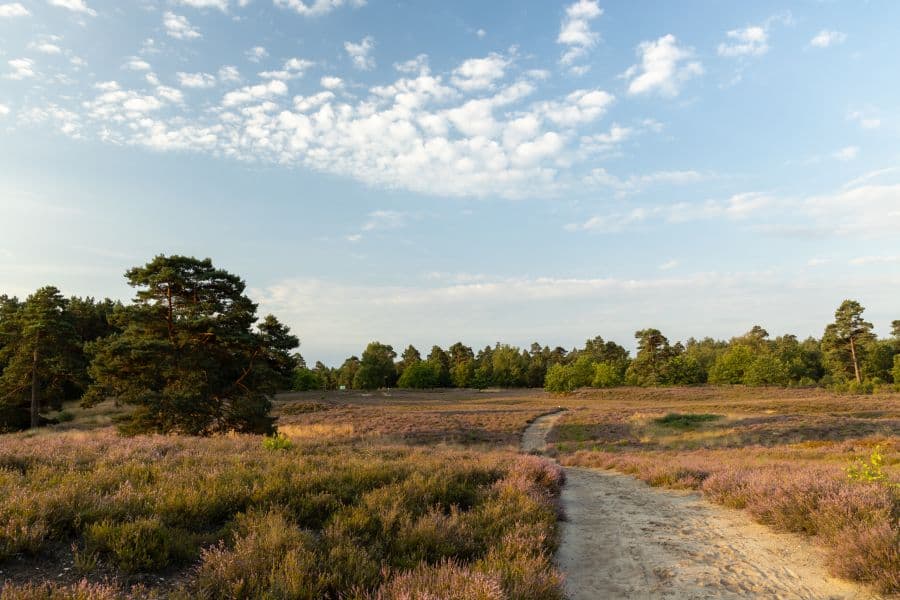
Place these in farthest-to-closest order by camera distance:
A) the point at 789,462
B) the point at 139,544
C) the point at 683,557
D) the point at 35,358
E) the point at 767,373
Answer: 1. the point at 767,373
2. the point at 35,358
3. the point at 789,462
4. the point at 683,557
5. the point at 139,544

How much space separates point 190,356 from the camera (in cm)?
2181

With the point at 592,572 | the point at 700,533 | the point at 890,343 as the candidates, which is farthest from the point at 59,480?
the point at 890,343

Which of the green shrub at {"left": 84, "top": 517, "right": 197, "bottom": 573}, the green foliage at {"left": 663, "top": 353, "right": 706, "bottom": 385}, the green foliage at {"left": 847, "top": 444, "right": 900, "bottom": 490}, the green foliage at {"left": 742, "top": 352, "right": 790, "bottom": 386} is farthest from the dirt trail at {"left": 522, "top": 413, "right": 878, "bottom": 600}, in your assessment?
the green foliage at {"left": 663, "top": 353, "right": 706, "bottom": 385}

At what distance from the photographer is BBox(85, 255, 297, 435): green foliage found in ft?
67.8

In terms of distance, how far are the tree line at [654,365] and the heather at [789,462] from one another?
22.6m

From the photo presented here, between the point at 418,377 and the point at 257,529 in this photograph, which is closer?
the point at 257,529

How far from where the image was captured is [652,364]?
96.5 meters

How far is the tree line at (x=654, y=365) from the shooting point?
74.3 metres

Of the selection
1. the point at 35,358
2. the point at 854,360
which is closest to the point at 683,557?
the point at 35,358

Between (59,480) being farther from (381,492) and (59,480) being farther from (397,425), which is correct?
(397,425)

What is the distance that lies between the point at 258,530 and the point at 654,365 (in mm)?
102030

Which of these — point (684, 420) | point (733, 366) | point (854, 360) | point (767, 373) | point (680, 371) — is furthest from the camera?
point (680, 371)

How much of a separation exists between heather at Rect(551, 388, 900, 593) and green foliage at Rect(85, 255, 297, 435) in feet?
52.4

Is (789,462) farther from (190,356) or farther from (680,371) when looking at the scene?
(680,371)
